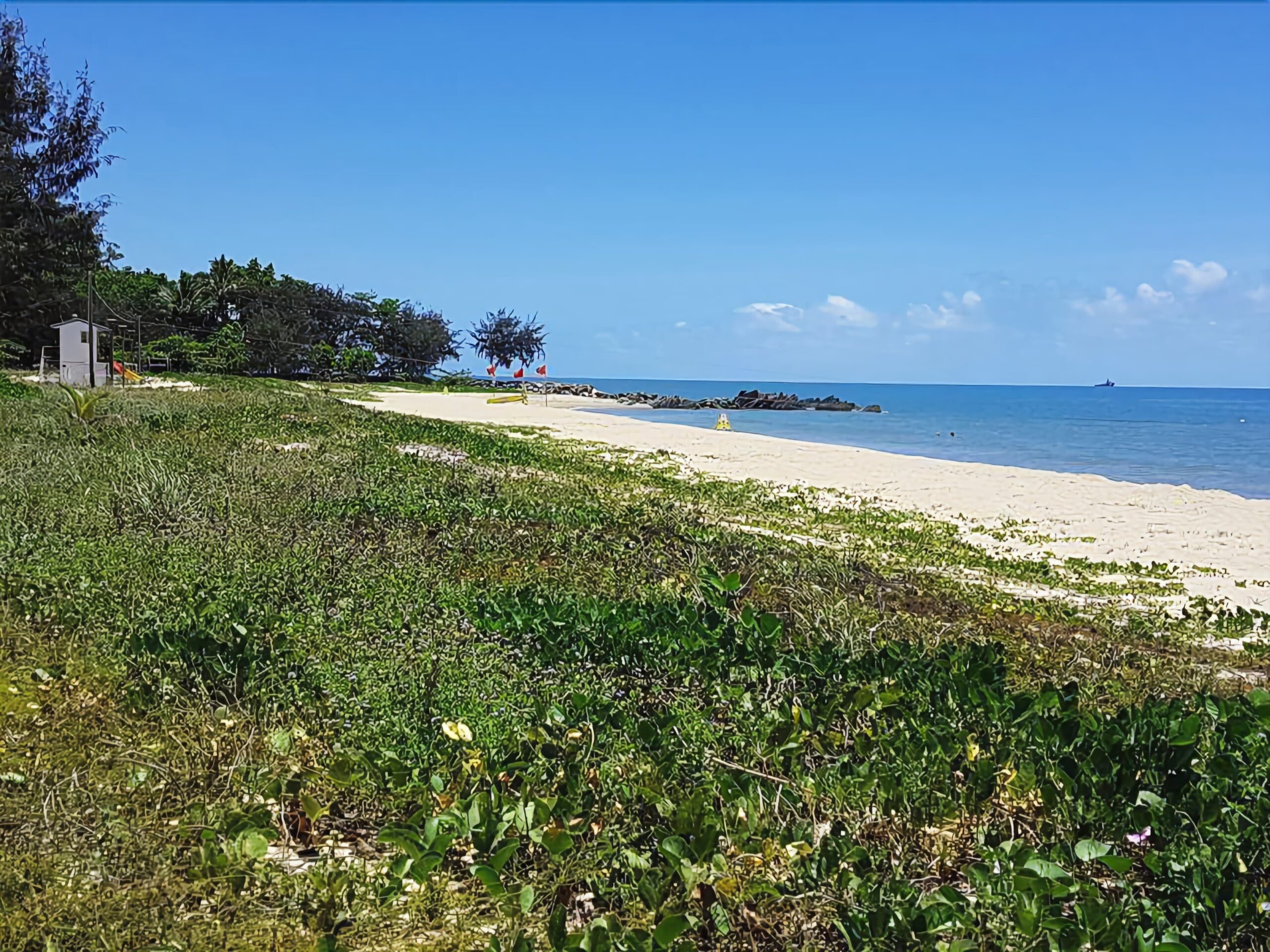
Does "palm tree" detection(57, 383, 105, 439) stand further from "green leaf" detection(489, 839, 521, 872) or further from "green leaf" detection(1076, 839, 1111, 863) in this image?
"green leaf" detection(1076, 839, 1111, 863)

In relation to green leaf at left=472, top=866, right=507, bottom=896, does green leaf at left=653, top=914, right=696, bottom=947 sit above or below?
above

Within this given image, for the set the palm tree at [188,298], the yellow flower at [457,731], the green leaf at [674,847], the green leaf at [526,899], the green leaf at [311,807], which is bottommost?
the green leaf at [526,899]

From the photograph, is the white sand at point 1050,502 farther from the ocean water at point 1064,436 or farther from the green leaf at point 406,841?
the green leaf at point 406,841

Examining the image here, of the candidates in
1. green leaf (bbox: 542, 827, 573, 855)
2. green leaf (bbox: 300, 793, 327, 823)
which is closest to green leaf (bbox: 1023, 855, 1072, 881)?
green leaf (bbox: 542, 827, 573, 855)

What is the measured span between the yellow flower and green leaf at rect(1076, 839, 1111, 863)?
1784 millimetres

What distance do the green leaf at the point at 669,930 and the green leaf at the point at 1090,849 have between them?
1.10 m

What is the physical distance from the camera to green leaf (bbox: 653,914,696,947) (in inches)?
81.1

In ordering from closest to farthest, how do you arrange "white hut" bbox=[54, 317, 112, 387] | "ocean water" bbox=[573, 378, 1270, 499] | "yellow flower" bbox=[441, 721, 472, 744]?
"yellow flower" bbox=[441, 721, 472, 744]
"ocean water" bbox=[573, 378, 1270, 499]
"white hut" bbox=[54, 317, 112, 387]

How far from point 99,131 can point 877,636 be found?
3824 centimetres

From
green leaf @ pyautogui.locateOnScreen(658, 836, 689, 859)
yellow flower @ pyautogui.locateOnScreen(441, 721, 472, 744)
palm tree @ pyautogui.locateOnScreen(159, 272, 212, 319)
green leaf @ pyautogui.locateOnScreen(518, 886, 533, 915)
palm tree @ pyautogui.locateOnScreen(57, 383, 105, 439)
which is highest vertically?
palm tree @ pyautogui.locateOnScreen(159, 272, 212, 319)

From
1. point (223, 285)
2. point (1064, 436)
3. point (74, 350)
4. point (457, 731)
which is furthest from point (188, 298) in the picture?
point (457, 731)

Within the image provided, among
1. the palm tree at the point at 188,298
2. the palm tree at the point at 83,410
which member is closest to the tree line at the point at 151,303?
the palm tree at the point at 188,298

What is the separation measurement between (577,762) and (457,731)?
1.41ft

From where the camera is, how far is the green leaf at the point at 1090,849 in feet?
8.04
